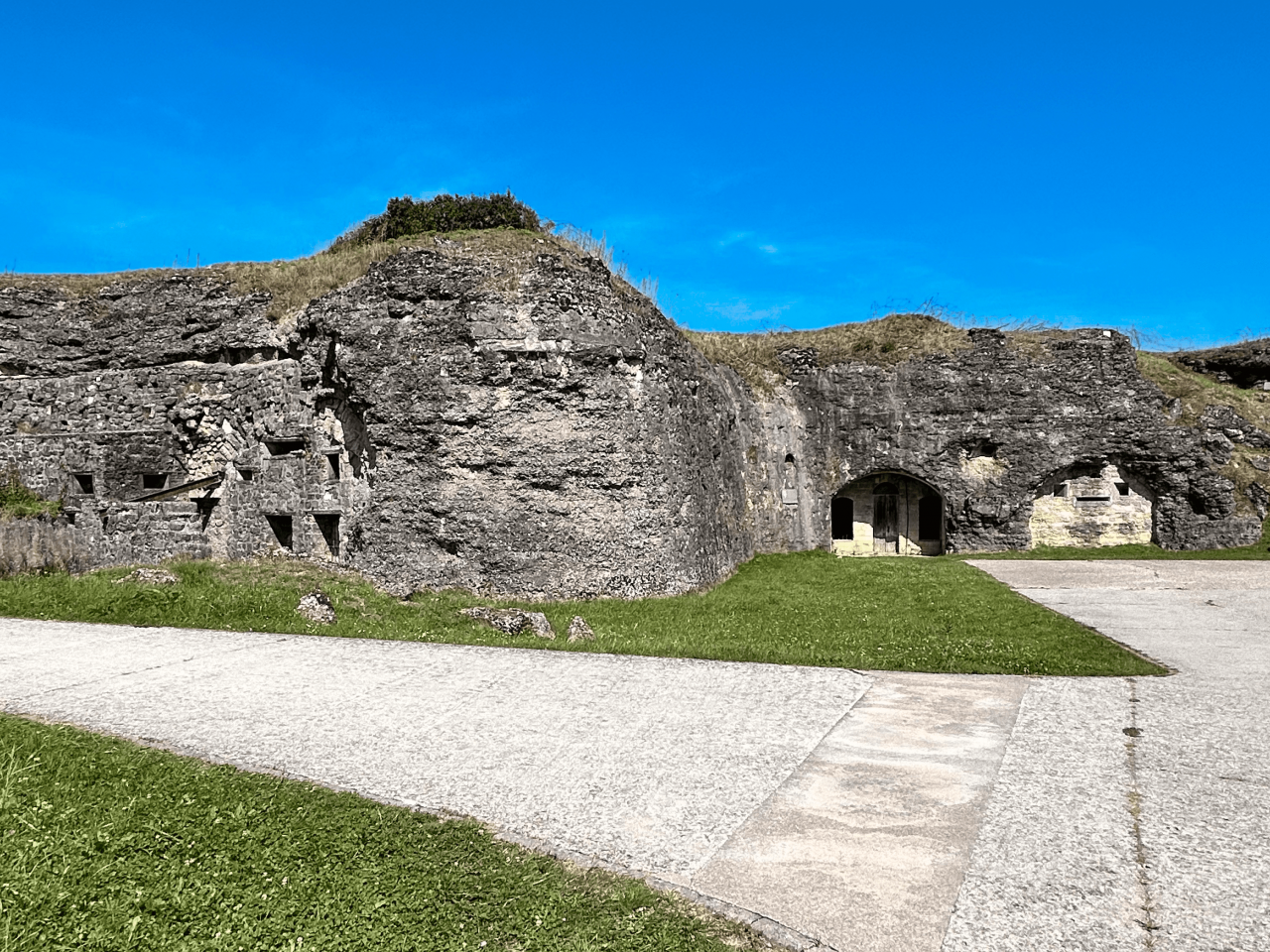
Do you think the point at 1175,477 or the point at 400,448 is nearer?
the point at 400,448

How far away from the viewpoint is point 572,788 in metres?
5.12

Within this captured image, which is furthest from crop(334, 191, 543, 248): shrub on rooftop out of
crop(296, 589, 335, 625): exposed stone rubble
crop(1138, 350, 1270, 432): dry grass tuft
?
crop(1138, 350, 1270, 432): dry grass tuft

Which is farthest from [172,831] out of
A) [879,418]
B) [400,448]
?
[879,418]

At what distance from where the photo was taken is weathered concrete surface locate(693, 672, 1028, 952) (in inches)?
141

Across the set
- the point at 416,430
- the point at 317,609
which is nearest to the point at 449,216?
the point at 416,430

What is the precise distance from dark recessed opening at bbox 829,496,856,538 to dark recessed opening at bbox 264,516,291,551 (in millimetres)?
16475

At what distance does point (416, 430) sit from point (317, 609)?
3.99 metres

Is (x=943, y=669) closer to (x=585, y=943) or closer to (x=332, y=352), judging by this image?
(x=585, y=943)

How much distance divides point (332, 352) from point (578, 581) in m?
6.27

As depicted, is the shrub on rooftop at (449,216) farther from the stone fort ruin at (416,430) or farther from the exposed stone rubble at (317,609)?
the exposed stone rubble at (317,609)

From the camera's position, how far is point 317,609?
37.0 ft

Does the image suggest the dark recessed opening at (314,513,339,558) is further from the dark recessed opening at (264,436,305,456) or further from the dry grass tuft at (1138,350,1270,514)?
the dry grass tuft at (1138,350,1270,514)

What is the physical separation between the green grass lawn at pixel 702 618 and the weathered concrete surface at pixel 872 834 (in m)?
2.66

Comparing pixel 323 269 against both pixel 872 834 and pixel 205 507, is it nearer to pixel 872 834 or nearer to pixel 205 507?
pixel 205 507
